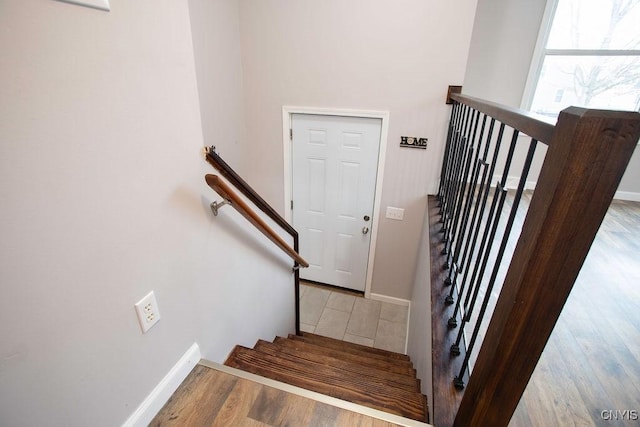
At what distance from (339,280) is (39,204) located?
311cm

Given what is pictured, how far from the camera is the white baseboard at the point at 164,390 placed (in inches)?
40.3

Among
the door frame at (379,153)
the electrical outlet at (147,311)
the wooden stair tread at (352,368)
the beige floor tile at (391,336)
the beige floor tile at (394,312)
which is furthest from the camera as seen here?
the beige floor tile at (394,312)

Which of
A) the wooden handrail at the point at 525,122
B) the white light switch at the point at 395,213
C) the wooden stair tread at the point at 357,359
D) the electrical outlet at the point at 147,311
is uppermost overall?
the wooden handrail at the point at 525,122

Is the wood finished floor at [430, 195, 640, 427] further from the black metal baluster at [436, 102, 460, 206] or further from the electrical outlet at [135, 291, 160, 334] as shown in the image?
the electrical outlet at [135, 291, 160, 334]

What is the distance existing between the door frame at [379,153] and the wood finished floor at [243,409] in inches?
83.2

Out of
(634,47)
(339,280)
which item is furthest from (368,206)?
(634,47)

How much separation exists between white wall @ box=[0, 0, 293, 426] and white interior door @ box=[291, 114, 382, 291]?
1867mm

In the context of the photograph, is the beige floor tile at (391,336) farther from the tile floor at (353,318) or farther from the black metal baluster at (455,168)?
the black metal baluster at (455,168)

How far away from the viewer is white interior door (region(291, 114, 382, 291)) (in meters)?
2.85

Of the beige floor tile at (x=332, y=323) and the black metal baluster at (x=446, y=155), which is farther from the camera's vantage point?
the beige floor tile at (x=332, y=323)

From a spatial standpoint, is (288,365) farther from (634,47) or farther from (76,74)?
(634,47)

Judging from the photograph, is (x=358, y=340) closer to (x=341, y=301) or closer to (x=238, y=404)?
(x=341, y=301)

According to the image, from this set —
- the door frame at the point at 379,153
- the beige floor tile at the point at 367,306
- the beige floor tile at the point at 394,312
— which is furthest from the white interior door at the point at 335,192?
the beige floor tile at the point at 394,312

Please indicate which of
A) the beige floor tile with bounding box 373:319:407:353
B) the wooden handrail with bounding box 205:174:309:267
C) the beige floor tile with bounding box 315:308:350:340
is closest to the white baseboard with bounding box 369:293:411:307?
the beige floor tile with bounding box 373:319:407:353
